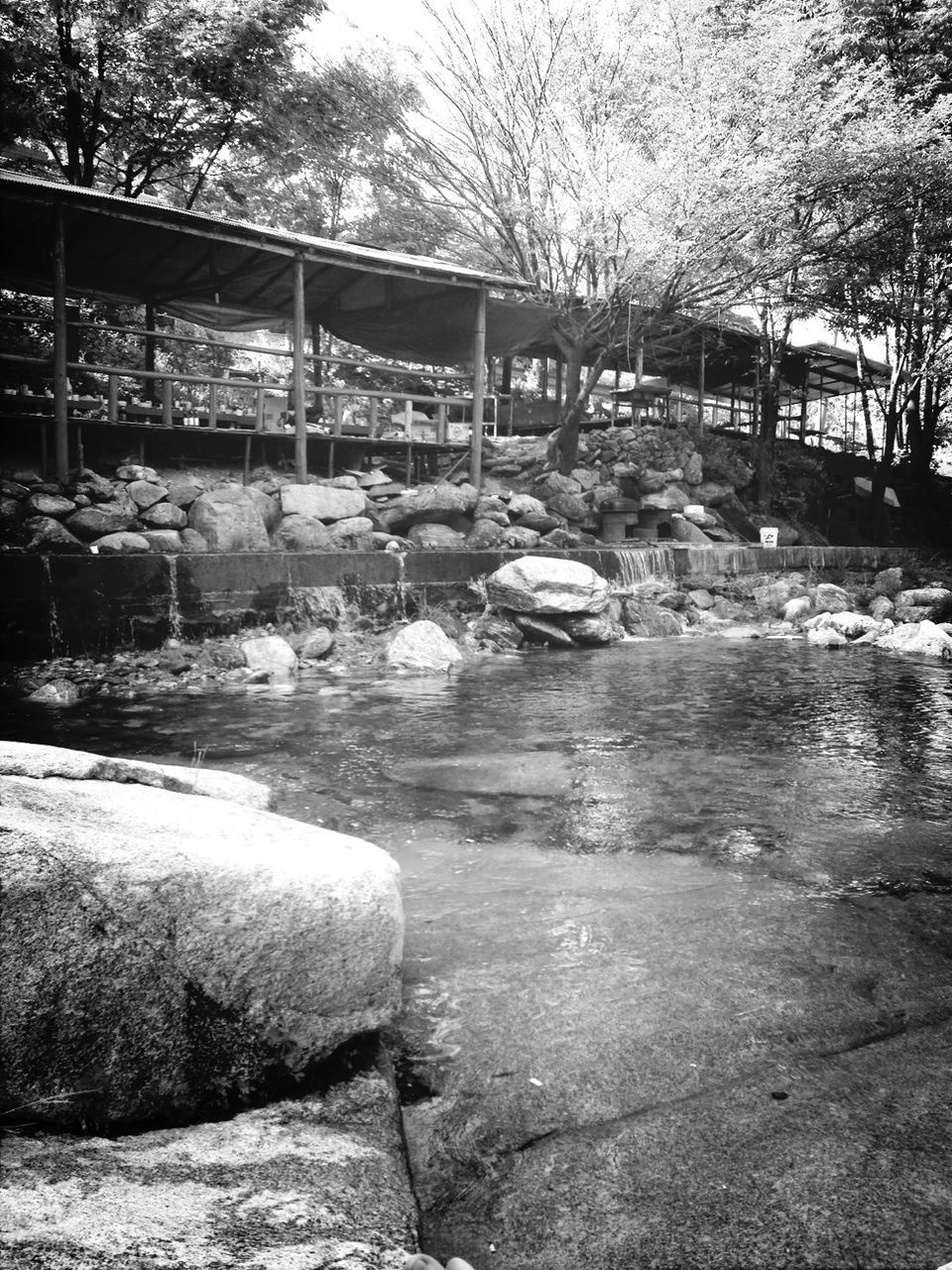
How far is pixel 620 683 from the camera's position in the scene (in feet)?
28.7

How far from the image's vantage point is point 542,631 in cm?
1118

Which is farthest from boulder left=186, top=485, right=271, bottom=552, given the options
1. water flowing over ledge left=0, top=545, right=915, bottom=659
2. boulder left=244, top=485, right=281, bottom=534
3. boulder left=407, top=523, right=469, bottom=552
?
boulder left=407, top=523, right=469, bottom=552

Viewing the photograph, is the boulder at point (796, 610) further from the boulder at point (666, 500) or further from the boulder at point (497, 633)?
the boulder at point (497, 633)

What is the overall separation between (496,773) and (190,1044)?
144 inches

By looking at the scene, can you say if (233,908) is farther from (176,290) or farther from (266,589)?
(176,290)

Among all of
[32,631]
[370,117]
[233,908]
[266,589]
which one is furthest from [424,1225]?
[370,117]

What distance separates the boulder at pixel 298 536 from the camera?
1161 centimetres

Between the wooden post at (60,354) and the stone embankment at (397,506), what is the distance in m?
0.33

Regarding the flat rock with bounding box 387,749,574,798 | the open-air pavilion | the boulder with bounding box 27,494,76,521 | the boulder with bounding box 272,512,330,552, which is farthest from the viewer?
the boulder with bounding box 272,512,330,552

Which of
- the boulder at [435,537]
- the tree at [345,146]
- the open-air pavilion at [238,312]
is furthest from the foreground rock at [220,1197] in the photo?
the tree at [345,146]

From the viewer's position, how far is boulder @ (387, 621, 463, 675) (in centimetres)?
959

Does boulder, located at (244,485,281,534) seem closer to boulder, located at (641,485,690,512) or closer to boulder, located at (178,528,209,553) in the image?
boulder, located at (178,528,209,553)

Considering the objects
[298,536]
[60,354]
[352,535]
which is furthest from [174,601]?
[60,354]

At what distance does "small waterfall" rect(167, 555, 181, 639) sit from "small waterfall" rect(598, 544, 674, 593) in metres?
6.57
